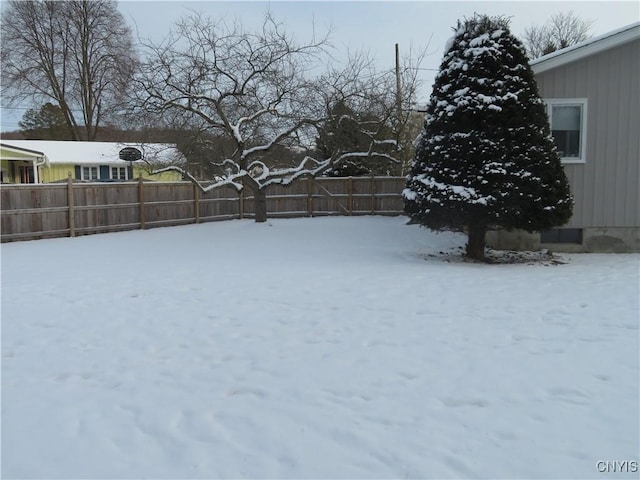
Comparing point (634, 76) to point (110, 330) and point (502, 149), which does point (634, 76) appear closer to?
point (502, 149)

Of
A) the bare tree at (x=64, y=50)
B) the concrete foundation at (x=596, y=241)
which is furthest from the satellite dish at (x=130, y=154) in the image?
the bare tree at (x=64, y=50)

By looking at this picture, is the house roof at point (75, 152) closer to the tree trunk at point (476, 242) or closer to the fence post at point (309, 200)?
the fence post at point (309, 200)

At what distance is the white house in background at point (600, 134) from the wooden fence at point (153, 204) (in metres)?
7.88

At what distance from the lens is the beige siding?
10.1 m

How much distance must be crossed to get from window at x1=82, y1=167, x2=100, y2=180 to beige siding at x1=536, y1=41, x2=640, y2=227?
26213mm

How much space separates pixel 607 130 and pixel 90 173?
27133 millimetres

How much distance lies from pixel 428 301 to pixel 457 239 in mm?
6499

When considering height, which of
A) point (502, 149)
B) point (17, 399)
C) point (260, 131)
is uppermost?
point (260, 131)

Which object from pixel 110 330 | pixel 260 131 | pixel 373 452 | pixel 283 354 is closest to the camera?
pixel 373 452

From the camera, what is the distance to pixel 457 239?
12406mm

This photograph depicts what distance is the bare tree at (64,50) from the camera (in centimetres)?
3155

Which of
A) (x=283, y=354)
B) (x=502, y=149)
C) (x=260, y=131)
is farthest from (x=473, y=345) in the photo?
(x=260, y=131)

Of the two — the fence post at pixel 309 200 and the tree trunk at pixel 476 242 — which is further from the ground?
the fence post at pixel 309 200

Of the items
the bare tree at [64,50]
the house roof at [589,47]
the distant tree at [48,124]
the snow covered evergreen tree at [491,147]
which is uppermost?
the bare tree at [64,50]
